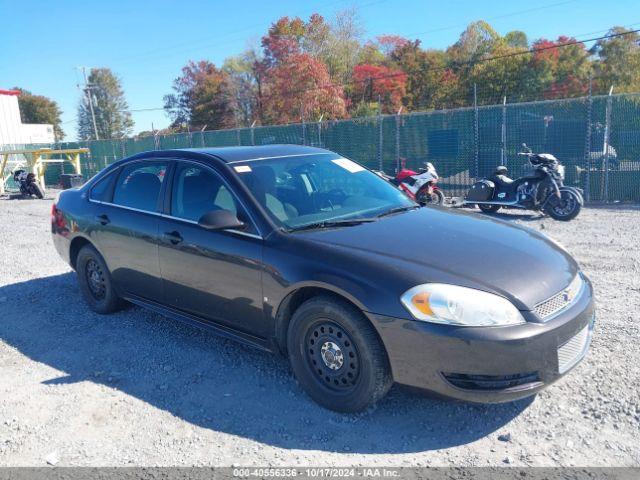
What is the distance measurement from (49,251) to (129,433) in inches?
258

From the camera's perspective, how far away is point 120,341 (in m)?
4.73

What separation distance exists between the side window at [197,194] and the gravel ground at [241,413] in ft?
3.80

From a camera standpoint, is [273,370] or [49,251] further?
Result: [49,251]

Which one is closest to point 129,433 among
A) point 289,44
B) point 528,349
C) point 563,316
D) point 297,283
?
point 297,283

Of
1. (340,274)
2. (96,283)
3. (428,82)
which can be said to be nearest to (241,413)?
(340,274)

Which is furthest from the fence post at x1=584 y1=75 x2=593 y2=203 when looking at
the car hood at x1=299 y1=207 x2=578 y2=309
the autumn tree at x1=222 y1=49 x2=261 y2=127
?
the autumn tree at x1=222 y1=49 x2=261 y2=127

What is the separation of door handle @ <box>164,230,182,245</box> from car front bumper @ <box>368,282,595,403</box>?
1.85 metres

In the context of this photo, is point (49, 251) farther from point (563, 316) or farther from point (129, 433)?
point (563, 316)

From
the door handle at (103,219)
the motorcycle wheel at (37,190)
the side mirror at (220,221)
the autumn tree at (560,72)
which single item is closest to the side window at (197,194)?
the side mirror at (220,221)

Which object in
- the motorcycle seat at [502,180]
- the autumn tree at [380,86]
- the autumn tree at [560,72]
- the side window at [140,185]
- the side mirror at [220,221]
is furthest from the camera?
the autumn tree at [380,86]

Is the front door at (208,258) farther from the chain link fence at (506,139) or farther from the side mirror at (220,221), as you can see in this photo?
the chain link fence at (506,139)

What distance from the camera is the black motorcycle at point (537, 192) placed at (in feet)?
31.9

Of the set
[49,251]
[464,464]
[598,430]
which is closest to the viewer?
[464,464]

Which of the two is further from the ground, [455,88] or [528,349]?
[455,88]
